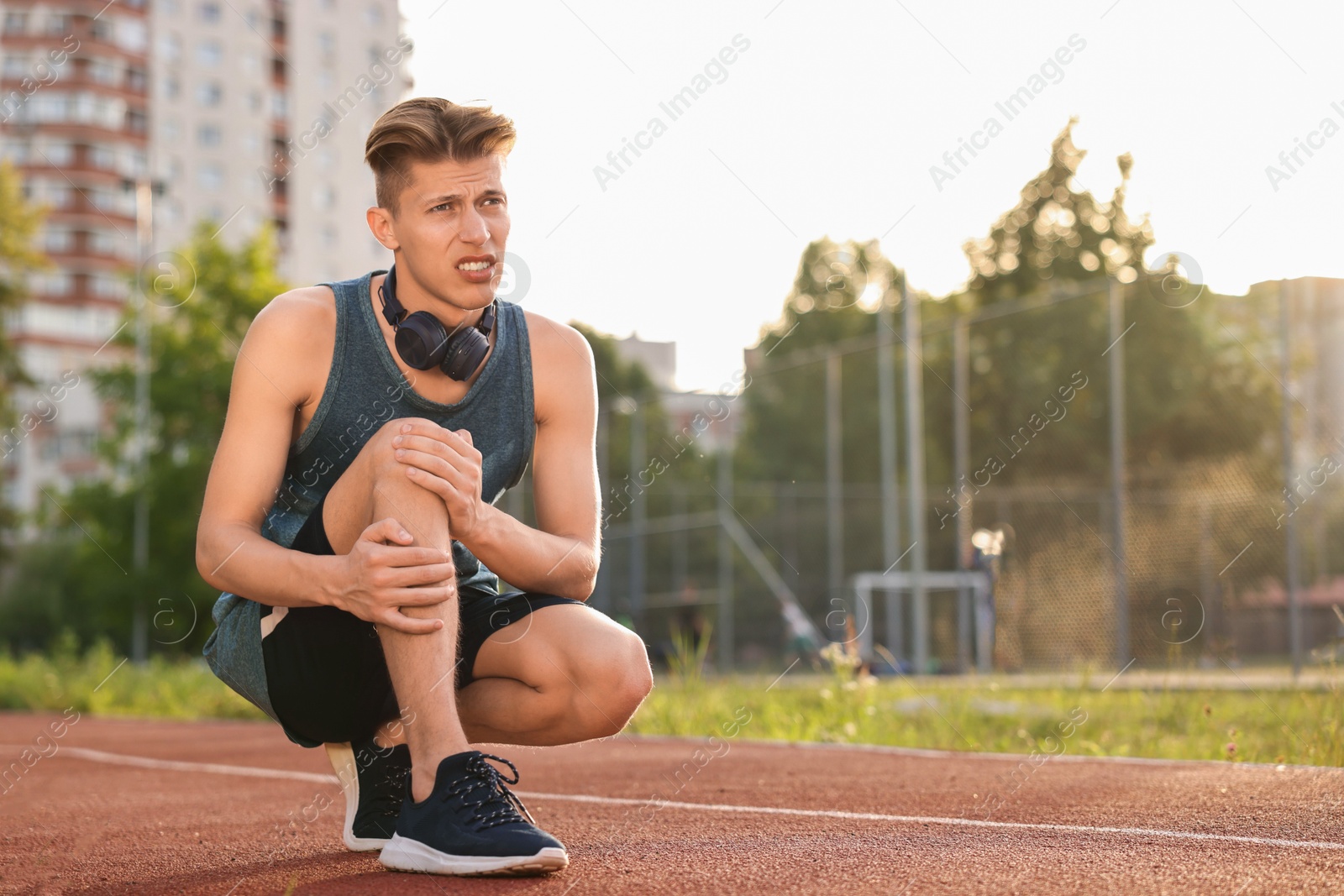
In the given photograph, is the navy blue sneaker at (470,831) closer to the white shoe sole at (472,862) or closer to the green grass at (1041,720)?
the white shoe sole at (472,862)

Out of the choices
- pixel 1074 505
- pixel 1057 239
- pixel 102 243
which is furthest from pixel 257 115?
pixel 1074 505

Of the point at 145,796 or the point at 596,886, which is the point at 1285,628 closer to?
the point at 145,796

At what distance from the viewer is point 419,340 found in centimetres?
284

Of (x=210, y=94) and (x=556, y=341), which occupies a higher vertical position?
(x=210, y=94)

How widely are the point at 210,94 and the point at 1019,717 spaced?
61311 mm

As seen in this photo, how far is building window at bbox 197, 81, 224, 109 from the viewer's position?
6166cm

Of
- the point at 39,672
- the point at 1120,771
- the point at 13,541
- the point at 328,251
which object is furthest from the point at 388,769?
the point at 328,251

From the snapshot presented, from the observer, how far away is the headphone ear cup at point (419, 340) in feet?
9.32

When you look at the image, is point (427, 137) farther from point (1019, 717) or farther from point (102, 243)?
point (102, 243)

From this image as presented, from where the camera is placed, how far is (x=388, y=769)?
2.95 metres

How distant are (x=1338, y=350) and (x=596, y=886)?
12.2 metres

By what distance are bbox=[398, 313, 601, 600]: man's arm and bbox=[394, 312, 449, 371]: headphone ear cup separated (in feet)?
0.78

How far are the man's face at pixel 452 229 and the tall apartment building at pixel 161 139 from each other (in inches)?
2090

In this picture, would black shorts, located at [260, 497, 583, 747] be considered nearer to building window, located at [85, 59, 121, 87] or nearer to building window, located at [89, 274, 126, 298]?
building window, located at [89, 274, 126, 298]
